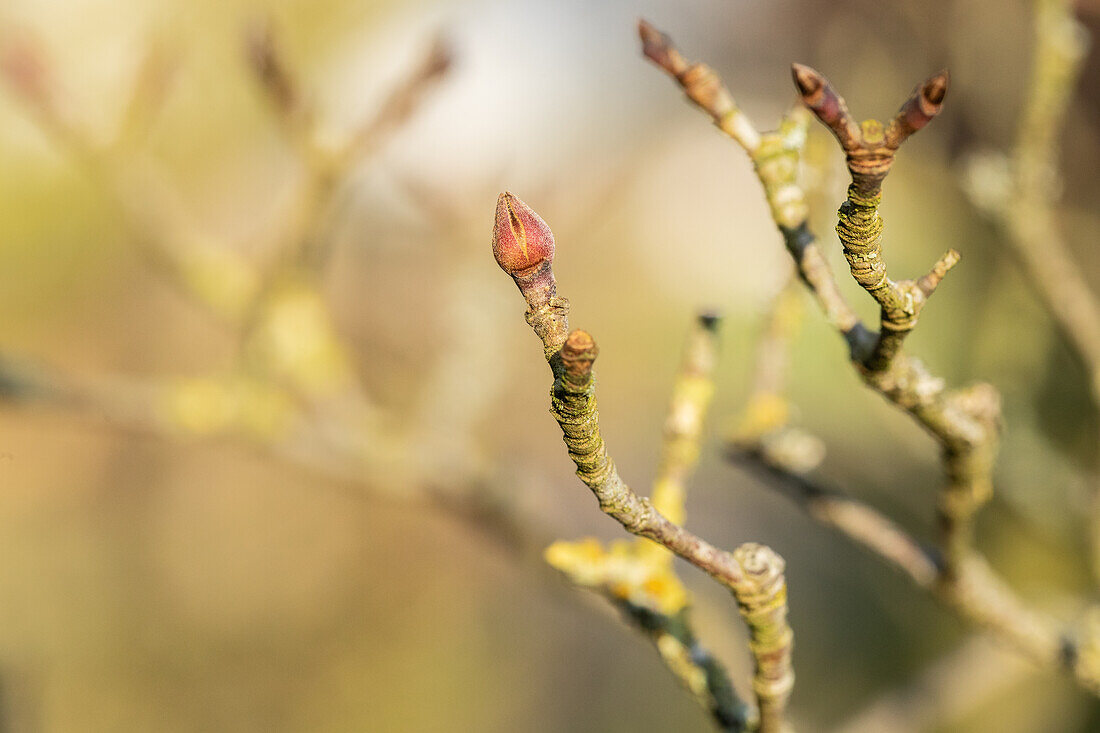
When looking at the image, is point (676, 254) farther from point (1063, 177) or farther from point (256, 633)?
point (256, 633)

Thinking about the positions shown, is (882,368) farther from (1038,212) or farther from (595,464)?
(1038,212)

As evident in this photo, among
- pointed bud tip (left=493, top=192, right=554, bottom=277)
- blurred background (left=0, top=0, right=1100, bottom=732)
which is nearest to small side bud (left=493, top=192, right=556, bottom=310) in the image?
pointed bud tip (left=493, top=192, right=554, bottom=277)

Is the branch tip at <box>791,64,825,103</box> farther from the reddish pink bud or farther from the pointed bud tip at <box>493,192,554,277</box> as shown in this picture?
the reddish pink bud

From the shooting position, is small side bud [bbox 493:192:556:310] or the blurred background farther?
the blurred background

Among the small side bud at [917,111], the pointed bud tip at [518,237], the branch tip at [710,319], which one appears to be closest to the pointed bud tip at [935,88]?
the small side bud at [917,111]

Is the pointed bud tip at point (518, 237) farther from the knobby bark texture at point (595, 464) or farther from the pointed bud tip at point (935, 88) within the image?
the pointed bud tip at point (935, 88)

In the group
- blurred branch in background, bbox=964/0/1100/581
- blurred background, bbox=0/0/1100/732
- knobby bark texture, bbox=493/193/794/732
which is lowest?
knobby bark texture, bbox=493/193/794/732
